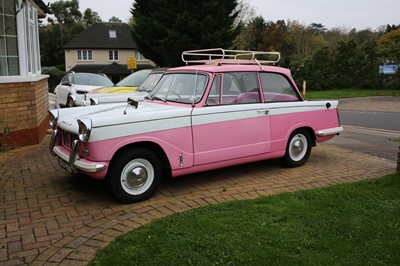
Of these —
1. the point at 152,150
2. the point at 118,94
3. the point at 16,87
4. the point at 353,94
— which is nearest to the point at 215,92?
the point at 152,150

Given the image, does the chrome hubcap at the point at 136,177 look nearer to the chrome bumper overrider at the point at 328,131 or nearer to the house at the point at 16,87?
the chrome bumper overrider at the point at 328,131

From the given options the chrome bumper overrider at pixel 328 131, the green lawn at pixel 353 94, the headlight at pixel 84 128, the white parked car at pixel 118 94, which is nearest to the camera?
the headlight at pixel 84 128

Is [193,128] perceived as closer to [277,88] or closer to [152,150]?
[152,150]

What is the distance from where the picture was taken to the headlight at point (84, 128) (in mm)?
4605

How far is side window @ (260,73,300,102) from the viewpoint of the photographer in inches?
248

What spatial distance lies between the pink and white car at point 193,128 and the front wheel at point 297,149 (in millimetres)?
Result: 16

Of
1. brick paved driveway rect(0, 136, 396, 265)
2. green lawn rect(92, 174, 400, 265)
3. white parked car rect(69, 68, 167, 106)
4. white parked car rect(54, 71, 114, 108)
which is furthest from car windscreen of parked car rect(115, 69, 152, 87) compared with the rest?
green lawn rect(92, 174, 400, 265)

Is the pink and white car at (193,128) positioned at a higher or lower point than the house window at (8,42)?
lower

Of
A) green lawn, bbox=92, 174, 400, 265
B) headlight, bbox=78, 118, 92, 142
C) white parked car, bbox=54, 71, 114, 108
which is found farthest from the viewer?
white parked car, bbox=54, 71, 114, 108

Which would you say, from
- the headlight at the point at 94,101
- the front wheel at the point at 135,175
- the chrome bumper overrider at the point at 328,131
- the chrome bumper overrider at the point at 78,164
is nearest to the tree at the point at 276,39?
the headlight at the point at 94,101

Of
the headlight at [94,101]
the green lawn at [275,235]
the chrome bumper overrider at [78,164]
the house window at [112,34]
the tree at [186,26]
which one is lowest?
the green lawn at [275,235]

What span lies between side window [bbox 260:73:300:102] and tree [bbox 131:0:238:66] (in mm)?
13702

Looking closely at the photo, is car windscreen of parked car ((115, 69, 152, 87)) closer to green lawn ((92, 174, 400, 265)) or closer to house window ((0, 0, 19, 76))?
house window ((0, 0, 19, 76))

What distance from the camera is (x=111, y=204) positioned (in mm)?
4977
